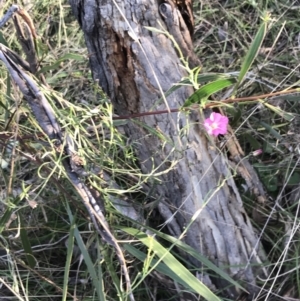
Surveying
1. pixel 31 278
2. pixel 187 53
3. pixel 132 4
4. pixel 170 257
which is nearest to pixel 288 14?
pixel 187 53

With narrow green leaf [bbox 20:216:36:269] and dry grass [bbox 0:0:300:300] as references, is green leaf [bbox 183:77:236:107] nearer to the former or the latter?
dry grass [bbox 0:0:300:300]

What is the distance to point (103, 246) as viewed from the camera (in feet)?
3.01

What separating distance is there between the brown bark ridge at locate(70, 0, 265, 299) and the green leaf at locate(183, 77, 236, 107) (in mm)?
44

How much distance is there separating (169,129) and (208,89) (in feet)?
0.67

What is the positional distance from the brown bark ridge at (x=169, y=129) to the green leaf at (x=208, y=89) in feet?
0.15

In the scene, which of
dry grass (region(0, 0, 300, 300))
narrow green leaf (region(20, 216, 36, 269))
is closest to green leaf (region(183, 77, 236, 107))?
dry grass (region(0, 0, 300, 300))

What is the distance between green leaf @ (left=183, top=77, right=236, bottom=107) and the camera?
746 millimetres

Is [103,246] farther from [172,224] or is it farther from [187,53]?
[187,53]

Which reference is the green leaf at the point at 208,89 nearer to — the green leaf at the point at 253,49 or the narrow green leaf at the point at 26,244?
the green leaf at the point at 253,49

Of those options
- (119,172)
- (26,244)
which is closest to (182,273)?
(119,172)

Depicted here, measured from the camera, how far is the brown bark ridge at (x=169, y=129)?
85 cm

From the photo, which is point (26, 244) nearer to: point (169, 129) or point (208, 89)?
point (169, 129)

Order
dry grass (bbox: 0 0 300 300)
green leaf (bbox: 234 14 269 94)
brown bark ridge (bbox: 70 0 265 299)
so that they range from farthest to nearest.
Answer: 1. dry grass (bbox: 0 0 300 300)
2. brown bark ridge (bbox: 70 0 265 299)
3. green leaf (bbox: 234 14 269 94)

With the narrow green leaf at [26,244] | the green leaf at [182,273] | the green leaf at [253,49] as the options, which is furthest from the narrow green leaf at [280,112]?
the narrow green leaf at [26,244]
